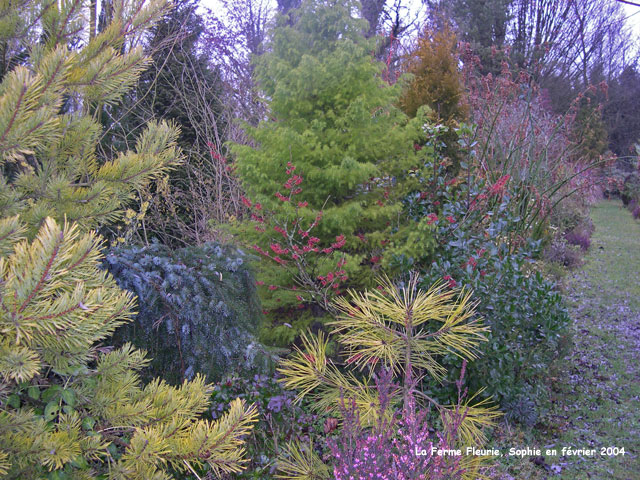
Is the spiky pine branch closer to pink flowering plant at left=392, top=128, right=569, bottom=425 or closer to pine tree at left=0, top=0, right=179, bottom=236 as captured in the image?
pine tree at left=0, top=0, right=179, bottom=236

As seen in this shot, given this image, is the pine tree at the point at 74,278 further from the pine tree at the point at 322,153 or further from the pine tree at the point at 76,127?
the pine tree at the point at 322,153

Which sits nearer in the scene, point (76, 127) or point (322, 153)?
point (76, 127)

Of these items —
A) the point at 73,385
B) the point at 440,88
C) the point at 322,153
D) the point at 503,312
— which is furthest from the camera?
the point at 440,88

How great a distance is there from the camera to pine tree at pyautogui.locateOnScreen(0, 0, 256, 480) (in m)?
1.36

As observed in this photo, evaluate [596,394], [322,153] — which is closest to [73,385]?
[322,153]

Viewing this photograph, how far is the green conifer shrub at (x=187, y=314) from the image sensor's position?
2.78 metres

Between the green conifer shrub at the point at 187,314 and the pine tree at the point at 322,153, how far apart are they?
1111mm

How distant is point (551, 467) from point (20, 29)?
3964 mm

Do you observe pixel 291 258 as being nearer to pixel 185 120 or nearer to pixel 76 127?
pixel 76 127

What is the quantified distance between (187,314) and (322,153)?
212 centimetres

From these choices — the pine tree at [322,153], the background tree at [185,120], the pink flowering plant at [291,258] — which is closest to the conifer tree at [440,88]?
the pine tree at [322,153]

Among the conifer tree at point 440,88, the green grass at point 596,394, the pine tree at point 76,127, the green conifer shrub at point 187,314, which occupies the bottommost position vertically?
the green grass at point 596,394

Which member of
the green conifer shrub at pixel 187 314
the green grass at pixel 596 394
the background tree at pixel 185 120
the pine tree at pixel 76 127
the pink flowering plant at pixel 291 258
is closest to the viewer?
the pine tree at pixel 76 127

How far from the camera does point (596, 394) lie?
4453 millimetres
